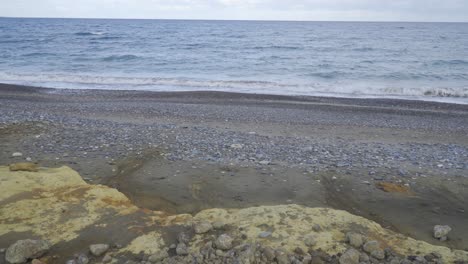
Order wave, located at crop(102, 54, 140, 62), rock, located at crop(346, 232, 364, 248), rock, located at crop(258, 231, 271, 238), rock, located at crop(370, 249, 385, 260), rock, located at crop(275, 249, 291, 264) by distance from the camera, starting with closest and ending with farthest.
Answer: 1. rock, located at crop(275, 249, 291, 264)
2. rock, located at crop(370, 249, 385, 260)
3. rock, located at crop(346, 232, 364, 248)
4. rock, located at crop(258, 231, 271, 238)
5. wave, located at crop(102, 54, 140, 62)

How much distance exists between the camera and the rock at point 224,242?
3912mm

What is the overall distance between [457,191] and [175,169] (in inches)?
211

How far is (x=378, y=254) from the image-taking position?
386 cm

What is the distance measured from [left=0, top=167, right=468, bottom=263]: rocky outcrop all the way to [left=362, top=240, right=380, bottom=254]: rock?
0.04 ft

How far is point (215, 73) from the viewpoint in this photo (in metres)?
26.3

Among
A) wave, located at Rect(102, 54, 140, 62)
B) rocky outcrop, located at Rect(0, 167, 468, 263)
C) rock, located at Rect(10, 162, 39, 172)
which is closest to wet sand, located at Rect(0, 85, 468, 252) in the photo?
rock, located at Rect(10, 162, 39, 172)

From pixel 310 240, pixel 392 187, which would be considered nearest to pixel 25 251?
pixel 310 240

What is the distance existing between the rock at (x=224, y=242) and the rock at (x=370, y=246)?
1.56m

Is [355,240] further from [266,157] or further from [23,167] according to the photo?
[23,167]

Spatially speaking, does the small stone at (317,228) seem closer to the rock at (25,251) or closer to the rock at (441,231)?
the rock at (441,231)

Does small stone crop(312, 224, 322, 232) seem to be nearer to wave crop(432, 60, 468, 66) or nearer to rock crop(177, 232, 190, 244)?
rock crop(177, 232, 190, 244)

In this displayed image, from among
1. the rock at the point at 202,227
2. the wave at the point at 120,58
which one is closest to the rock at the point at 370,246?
the rock at the point at 202,227

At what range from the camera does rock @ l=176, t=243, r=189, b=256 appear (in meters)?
3.85

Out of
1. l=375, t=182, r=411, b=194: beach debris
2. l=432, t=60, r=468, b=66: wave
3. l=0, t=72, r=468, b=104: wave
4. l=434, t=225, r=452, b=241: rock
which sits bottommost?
l=0, t=72, r=468, b=104: wave
